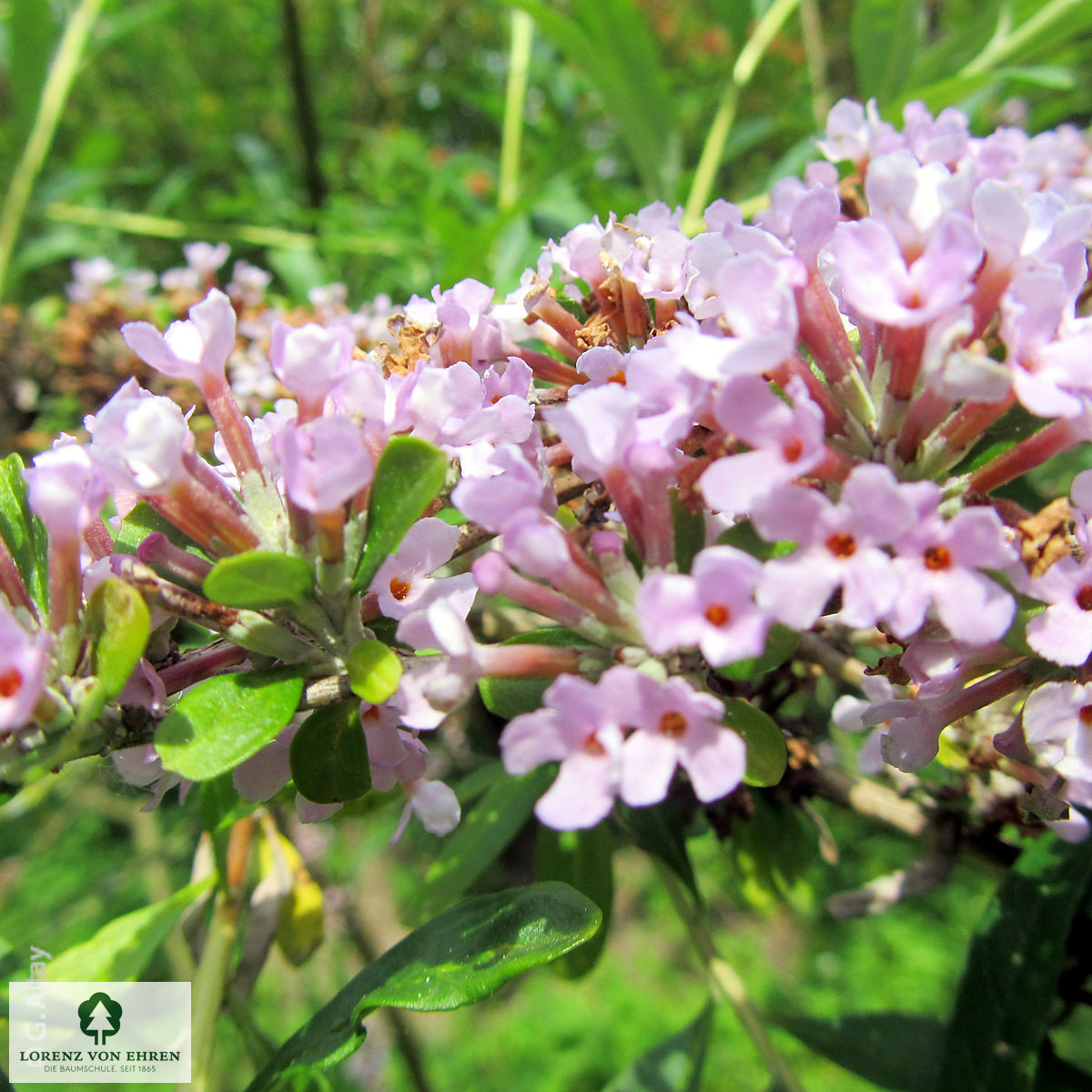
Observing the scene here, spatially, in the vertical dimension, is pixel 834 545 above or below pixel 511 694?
above

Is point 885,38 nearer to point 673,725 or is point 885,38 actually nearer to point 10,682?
point 673,725

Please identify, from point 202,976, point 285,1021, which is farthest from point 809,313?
point 285,1021

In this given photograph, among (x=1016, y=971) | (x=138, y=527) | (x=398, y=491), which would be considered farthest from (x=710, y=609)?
(x=1016, y=971)

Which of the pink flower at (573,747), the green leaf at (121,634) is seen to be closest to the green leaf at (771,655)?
the pink flower at (573,747)

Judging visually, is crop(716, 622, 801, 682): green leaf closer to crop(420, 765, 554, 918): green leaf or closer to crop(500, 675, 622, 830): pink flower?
crop(500, 675, 622, 830): pink flower

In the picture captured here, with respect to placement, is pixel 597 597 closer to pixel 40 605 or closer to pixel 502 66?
pixel 40 605

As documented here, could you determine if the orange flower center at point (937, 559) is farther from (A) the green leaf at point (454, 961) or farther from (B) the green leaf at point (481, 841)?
(B) the green leaf at point (481, 841)
